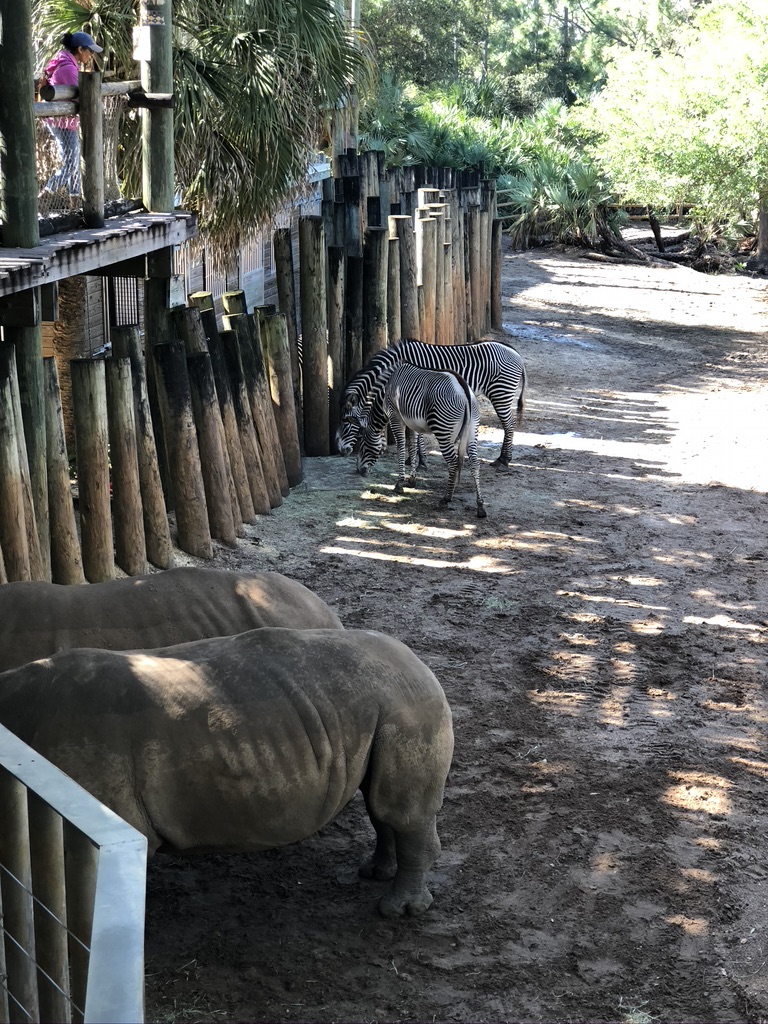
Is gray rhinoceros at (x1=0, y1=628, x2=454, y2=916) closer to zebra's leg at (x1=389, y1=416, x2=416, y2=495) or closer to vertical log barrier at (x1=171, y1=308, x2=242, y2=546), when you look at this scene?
vertical log barrier at (x1=171, y1=308, x2=242, y2=546)

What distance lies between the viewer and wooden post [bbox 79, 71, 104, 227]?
769 cm

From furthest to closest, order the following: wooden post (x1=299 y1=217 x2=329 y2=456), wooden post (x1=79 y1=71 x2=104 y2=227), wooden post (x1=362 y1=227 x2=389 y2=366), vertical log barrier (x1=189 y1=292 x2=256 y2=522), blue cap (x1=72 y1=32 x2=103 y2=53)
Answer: wooden post (x1=362 y1=227 x2=389 y2=366)
wooden post (x1=299 y1=217 x2=329 y2=456)
vertical log barrier (x1=189 y1=292 x2=256 y2=522)
blue cap (x1=72 y1=32 x2=103 y2=53)
wooden post (x1=79 y1=71 x2=104 y2=227)

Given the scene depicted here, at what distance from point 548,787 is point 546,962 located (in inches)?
56.3

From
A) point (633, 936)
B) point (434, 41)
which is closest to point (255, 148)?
point (633, 936)

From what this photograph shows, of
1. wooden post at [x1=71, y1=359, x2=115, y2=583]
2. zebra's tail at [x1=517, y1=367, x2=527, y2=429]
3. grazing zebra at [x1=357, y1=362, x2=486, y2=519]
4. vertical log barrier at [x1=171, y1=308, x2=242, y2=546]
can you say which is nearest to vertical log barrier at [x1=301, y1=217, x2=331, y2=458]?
grazing zebra at [x1=357, y1=362, x2=486, y2=519]

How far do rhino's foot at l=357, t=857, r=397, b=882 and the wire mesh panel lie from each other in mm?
2200

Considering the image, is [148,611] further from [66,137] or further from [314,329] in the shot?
[314,329]

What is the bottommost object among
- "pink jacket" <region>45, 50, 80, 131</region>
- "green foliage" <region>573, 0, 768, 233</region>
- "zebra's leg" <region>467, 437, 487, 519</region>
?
"zebra's leg" <region>467, 437, 487, 519</region>

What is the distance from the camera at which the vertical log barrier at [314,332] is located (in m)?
11.8

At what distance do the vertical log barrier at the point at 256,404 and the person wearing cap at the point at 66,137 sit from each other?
2.18m

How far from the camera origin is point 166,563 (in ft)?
28.1

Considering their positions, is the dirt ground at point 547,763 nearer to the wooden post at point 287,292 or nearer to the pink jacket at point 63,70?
the wooden post at point 287,292

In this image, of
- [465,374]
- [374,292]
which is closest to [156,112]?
[374,292]

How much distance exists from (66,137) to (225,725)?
205 inches
